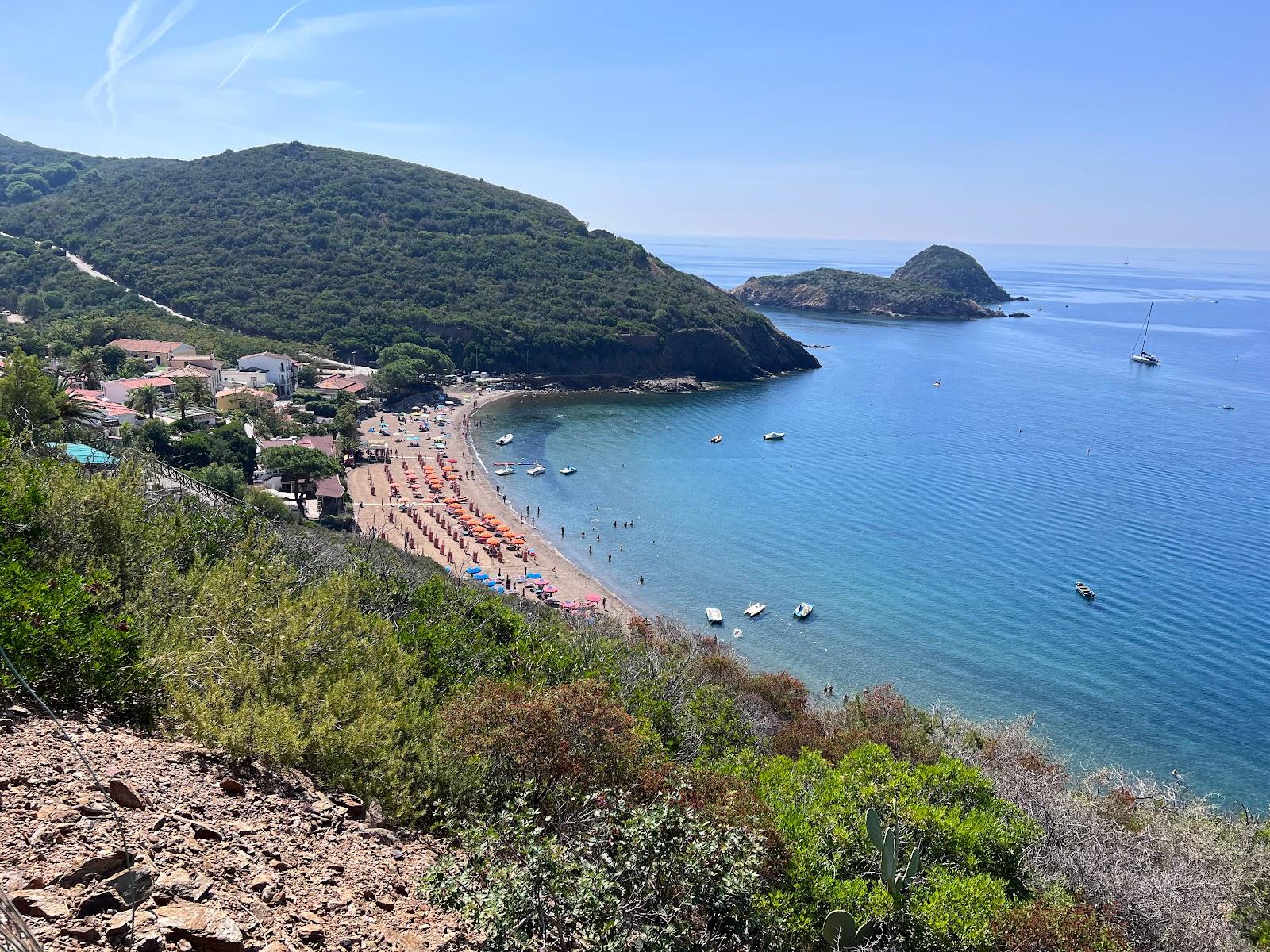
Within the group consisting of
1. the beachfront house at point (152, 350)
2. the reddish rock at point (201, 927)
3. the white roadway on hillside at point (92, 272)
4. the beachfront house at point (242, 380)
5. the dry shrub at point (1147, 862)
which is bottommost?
the dry shrub at point (1147, 862)

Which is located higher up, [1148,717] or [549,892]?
[549,892]

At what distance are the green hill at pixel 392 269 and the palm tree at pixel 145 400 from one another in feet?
104

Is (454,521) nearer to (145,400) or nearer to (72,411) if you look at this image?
(72,411)

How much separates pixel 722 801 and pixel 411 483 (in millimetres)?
44082

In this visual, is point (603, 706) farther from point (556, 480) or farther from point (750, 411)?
point (750, 411)

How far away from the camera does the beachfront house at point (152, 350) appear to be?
199 ft

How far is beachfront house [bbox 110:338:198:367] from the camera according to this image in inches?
2384

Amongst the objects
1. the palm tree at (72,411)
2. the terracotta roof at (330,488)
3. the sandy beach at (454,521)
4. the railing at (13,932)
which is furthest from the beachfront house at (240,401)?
the railing at (13,932)

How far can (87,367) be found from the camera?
163ft

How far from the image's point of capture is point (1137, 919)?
9.66 metres

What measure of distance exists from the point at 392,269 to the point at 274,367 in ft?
118

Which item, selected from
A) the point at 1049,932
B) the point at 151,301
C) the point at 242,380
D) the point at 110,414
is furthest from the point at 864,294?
the point at 1049,932

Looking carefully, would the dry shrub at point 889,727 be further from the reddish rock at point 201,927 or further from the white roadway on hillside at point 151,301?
the white roadway on hillside at point 151,301

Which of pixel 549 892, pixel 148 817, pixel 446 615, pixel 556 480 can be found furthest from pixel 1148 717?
pixel 556 480
